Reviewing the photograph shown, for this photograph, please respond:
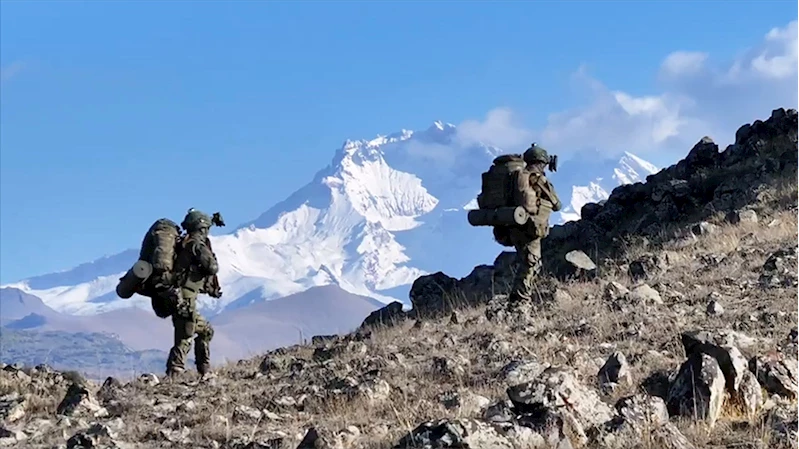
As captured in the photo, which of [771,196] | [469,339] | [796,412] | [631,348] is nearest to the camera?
[796,412]

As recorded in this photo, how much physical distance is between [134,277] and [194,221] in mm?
1145

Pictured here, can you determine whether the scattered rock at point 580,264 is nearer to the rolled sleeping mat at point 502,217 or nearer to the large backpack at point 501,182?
the rolled sleeping mat at point 502,217

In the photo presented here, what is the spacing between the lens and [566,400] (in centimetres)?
693

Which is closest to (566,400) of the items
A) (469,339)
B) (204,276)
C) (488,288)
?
(469,339)

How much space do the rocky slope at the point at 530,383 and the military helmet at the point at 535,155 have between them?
6.88 ft

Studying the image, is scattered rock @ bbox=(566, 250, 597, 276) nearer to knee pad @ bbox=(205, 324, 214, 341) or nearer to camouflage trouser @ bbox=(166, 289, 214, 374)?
knee pad @ bbox=(205, 324, 214, 341)

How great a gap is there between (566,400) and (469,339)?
5033mm

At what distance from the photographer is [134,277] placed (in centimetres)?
1334

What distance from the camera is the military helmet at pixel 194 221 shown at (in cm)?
1372

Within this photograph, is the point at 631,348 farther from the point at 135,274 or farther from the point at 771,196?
the point at 771,196

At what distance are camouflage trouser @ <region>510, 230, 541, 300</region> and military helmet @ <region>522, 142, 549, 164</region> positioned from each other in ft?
3.90

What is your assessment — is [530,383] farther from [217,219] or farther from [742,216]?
[742,216]

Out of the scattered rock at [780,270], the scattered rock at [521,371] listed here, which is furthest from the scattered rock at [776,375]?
the scattered rock at [780,270]

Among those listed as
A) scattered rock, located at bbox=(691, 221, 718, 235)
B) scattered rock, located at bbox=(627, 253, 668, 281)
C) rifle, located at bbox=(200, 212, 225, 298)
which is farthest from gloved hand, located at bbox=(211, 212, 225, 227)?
scattered rock, located at bbox=(691, 221, 718, 235)
